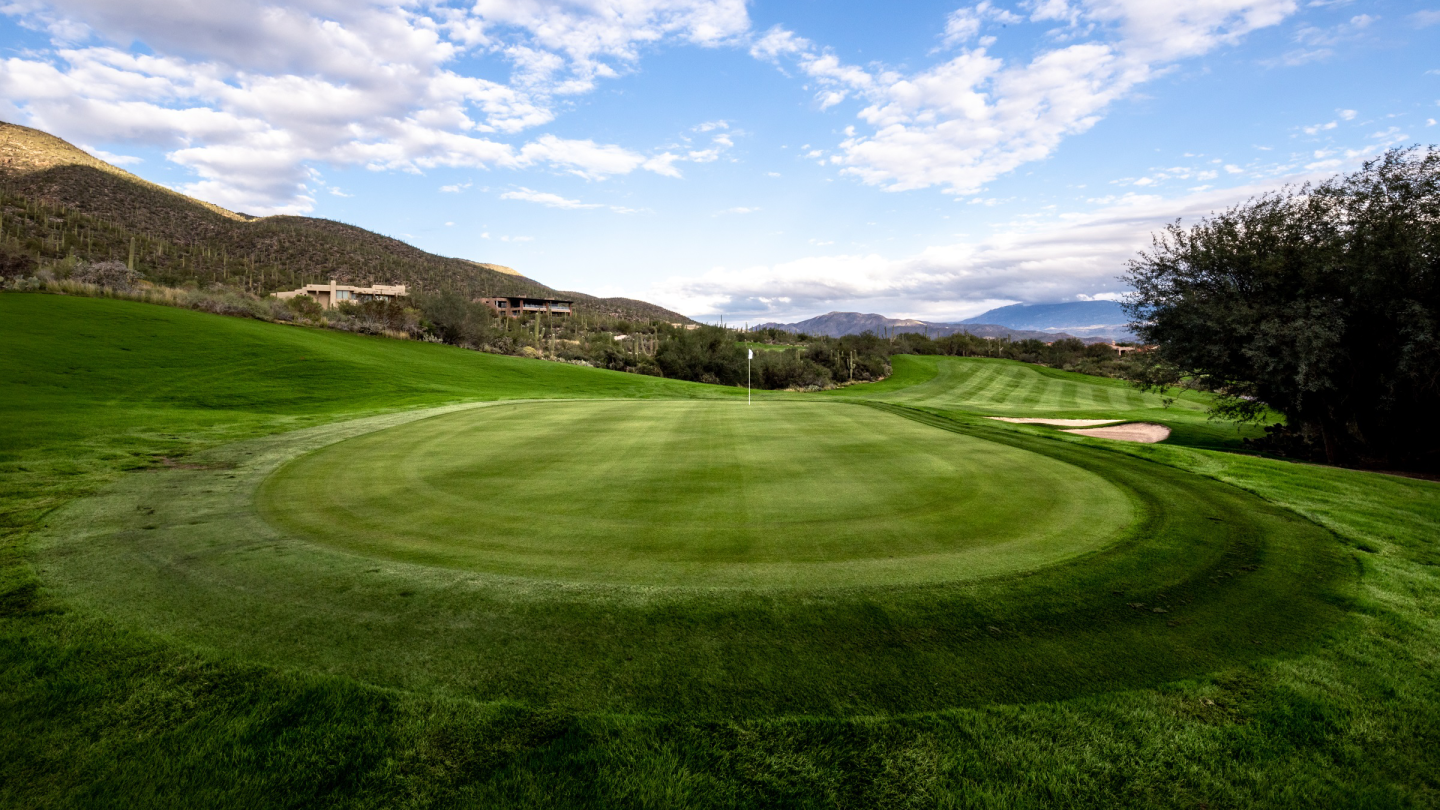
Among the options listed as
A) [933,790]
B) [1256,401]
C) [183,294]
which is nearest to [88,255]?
[183,294]

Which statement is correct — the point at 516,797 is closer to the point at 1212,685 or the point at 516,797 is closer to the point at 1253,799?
the point at 1253,799

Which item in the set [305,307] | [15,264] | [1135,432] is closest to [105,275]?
[15,264]

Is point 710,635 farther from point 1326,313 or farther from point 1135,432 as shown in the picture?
point 1135,432

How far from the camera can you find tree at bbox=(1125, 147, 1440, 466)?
530 inches

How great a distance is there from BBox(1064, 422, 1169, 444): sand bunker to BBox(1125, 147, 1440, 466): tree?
366 centimetres

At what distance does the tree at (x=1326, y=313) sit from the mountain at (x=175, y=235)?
5974 cm

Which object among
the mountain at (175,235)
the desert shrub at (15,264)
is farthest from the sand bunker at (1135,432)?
the mountain at (175,235)

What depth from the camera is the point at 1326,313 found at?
14.2 metres

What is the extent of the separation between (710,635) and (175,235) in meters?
89.9

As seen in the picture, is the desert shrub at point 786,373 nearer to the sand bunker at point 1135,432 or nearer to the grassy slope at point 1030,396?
the grassy slope at point 1030,396

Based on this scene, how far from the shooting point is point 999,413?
87.3 feet

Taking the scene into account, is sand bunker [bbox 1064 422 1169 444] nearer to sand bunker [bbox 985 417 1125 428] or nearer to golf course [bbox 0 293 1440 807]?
sand bunker [bbox 985 417 1125 428]

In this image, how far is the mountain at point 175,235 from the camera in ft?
182

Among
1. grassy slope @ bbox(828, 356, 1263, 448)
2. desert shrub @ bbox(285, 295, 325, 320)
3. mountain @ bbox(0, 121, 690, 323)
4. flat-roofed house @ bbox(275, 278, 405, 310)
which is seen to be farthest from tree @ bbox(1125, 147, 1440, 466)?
flat-roofed house @ bbox(275, 278, 405, 310)
